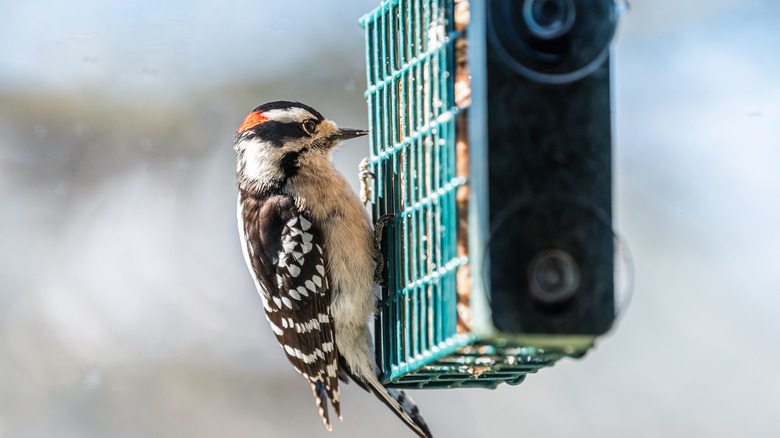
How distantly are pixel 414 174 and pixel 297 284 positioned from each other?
95 centimetres

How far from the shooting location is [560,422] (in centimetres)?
791

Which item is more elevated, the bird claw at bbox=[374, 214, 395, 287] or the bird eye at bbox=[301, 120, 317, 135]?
the bird eye at bbox=[301, 120, 317, 135]

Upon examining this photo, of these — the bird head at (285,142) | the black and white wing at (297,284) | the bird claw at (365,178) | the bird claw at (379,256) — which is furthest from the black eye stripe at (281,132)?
the bird claw at (379,256)

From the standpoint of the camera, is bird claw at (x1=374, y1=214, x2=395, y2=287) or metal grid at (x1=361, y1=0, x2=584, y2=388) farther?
bird claw at (x1=374, y1=214, x2=395, y2=287)

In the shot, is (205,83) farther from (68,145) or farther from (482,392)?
(482,392)

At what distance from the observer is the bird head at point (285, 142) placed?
5.16 m

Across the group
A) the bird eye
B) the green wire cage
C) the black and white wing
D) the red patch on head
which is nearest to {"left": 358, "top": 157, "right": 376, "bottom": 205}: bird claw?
the green wire cage

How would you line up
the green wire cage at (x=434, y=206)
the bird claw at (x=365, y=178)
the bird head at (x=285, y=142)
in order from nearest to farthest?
the green wire cage at (x=434, y=206)
the bird claw at (x=365, y=178)
the bird head at (x=285, y=142)

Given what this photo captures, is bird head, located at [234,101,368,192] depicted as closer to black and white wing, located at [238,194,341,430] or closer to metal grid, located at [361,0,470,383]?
black and white wing, located at [238,194,341,430]

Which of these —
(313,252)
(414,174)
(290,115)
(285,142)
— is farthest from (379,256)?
(290,115)

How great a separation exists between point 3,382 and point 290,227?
4.55 m

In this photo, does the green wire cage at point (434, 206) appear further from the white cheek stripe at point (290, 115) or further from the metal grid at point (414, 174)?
the white cheek stripe at point (290, 115)

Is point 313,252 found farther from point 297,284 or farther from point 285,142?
point 285,142

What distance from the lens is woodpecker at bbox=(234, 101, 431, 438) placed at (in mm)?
4859
